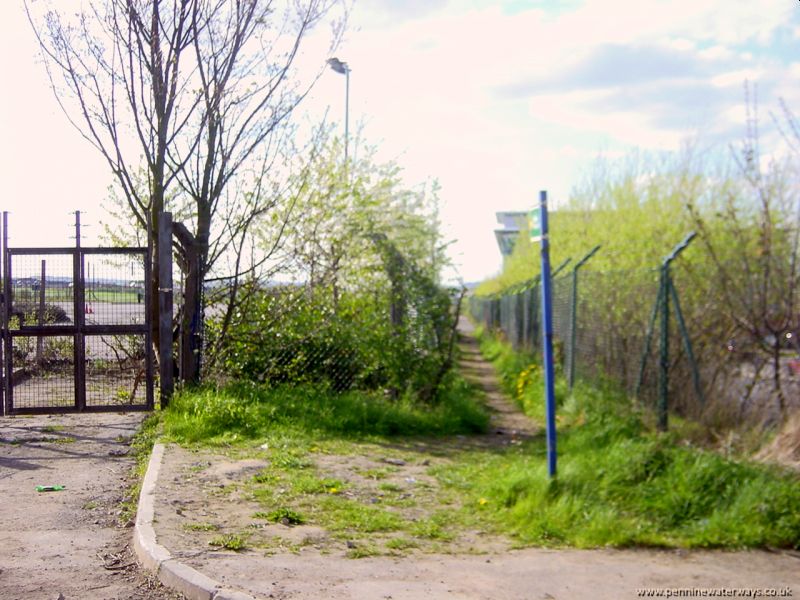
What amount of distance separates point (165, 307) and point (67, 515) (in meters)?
4.03

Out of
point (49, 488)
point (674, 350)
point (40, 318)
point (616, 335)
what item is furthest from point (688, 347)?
point (40, 318)

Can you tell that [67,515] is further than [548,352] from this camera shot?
No

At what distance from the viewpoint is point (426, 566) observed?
528 centimetres

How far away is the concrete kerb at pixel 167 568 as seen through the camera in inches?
180

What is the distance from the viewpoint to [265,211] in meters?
11.2

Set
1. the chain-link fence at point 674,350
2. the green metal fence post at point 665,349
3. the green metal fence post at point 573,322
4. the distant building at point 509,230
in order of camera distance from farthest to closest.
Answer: the distant building at point 509,230, the green metal fence post at point 573,322, the green metal fence post at point 665,349, the chain-link fence at point 674,350

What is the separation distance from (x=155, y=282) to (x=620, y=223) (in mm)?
9220

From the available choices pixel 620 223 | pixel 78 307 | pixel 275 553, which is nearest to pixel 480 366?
pixel 620 223

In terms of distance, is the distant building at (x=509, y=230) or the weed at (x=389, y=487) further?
the distant building at (x=509, y=230)

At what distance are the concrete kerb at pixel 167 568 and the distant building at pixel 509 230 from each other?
478 cm

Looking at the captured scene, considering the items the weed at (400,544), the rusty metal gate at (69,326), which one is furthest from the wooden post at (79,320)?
the weed at (400,544)

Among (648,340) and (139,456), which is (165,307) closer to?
(139,456)

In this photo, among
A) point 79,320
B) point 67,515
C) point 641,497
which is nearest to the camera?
point 67,515

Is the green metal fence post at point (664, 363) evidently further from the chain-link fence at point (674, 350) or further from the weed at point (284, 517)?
the weed at point (284, 517)
